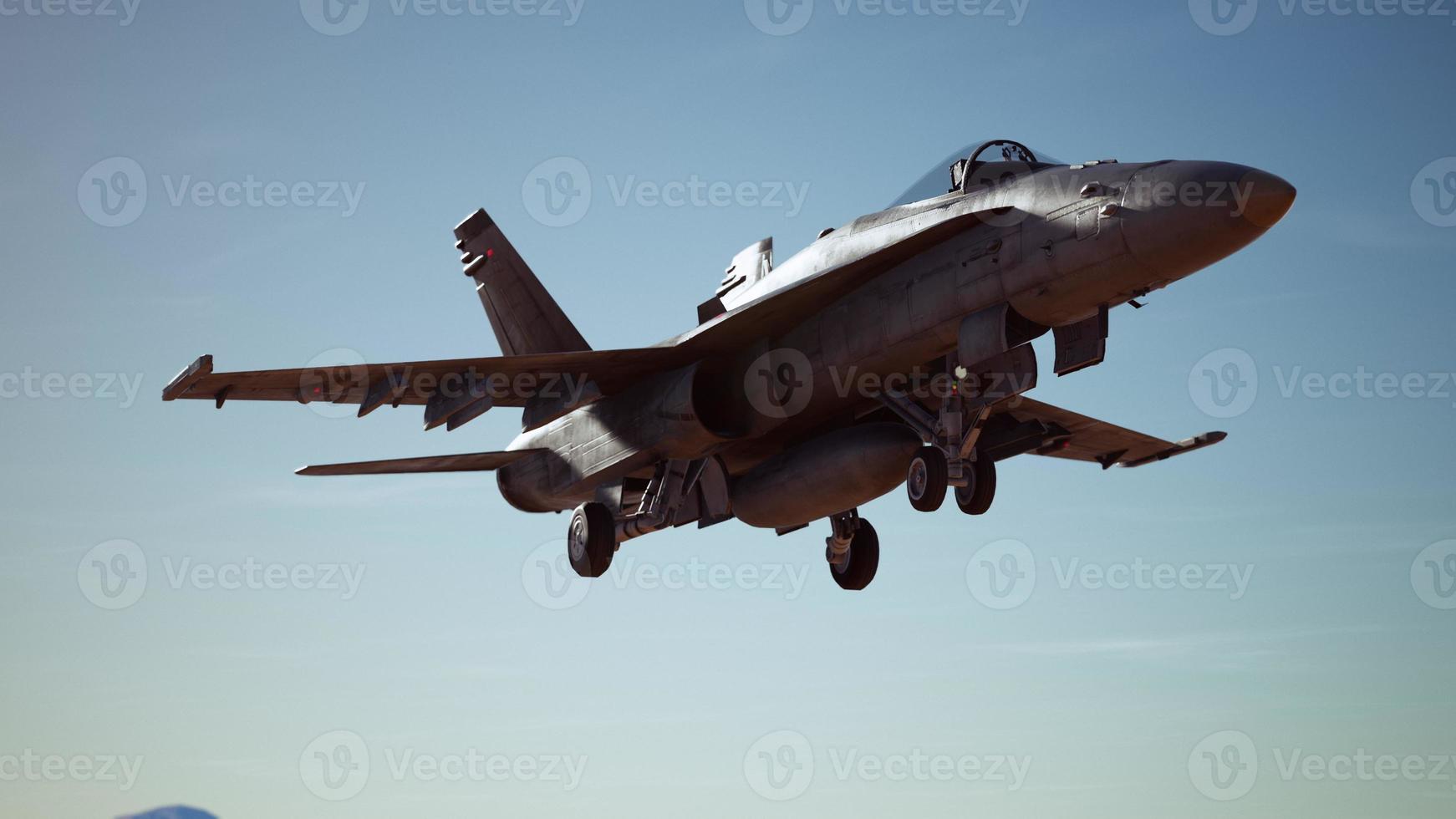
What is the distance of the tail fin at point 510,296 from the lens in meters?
26.8

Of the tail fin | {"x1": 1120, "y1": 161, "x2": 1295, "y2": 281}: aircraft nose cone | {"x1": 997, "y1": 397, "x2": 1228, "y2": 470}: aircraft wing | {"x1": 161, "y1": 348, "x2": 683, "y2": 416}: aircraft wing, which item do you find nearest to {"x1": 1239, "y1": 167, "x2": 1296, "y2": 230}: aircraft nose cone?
{"x1": 1120, "y1": 161, "x2": 1295, "y2": 281}: aircraft nose cone

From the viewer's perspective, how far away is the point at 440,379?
2233 centimetres

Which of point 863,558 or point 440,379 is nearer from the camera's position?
point 440,379

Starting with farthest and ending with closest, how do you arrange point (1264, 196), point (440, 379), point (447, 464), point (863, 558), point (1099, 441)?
point (1099, 441), point (447, 464), point (863, 558), point (440, 379), point (1264, 196)

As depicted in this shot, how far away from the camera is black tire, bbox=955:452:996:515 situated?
20.3 m

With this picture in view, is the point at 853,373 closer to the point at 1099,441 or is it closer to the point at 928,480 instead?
the point at 928,480

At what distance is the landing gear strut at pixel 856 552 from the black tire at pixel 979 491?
412cm

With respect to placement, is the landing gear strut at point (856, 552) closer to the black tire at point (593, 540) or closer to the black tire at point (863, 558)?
the black tire at point (863, 558)

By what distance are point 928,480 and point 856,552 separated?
5118 mm

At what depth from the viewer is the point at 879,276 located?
2031 cm

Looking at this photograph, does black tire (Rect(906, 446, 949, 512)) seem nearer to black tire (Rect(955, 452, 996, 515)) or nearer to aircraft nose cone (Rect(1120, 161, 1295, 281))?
black tire (Rect(955, 452, 996, 515))

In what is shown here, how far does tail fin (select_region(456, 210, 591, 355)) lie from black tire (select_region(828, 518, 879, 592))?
5.91 m

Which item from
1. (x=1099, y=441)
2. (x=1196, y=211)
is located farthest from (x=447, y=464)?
(x=1196, y=211)

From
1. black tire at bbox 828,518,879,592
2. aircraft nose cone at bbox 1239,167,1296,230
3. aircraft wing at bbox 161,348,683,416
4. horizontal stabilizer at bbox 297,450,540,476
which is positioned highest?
aircraft wing at bbox 161,348,683,416
